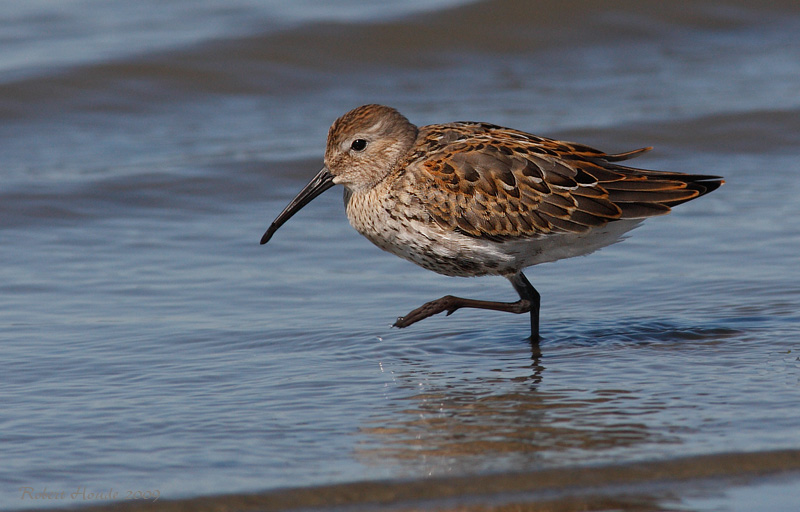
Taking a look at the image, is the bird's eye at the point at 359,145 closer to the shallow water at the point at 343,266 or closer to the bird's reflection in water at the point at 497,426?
the shallow water at the point at 343,266

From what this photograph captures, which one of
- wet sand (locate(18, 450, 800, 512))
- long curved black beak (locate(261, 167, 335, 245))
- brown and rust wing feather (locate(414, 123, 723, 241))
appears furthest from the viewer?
long curved black beak (locate(261, 167, 335, 245))

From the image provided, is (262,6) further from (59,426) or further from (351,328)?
(59,426)

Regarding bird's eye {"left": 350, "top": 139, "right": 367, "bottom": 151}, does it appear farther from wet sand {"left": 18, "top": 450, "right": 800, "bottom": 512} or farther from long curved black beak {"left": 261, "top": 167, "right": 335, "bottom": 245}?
wet sand {"left": 18, "top": 450, "right": 800, "bottom": 512}

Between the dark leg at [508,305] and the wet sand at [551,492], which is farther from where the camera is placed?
the dark leg at [508,305]

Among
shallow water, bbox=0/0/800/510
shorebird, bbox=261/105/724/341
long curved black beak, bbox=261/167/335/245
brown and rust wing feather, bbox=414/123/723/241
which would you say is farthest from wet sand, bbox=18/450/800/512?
long curved black beak, bbox=261/167/335/245

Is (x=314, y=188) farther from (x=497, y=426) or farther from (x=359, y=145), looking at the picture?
(x=497, y=426)

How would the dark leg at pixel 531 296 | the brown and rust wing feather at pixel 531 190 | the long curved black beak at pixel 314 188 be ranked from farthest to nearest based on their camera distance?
the long curved black beak at pixel 314 188 < the dark leg at pixel 531 296 < the brown and rust wing feather at pixel 531 190

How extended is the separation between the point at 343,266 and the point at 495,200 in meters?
2.51

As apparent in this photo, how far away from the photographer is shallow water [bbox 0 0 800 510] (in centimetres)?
A: 647

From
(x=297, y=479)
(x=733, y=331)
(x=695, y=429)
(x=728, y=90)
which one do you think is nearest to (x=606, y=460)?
(x=695, y=429)

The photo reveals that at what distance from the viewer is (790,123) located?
1423cm

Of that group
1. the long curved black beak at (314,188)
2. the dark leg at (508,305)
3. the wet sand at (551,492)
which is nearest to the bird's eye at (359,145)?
the long curved black beak at (314,188)

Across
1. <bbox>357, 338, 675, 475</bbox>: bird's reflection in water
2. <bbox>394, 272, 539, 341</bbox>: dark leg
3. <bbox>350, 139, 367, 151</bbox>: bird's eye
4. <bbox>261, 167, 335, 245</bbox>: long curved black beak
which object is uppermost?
<bbox>350, 139, 367, 151</bbox>: bird's eye

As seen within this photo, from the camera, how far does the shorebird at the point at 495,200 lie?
26.5ft
